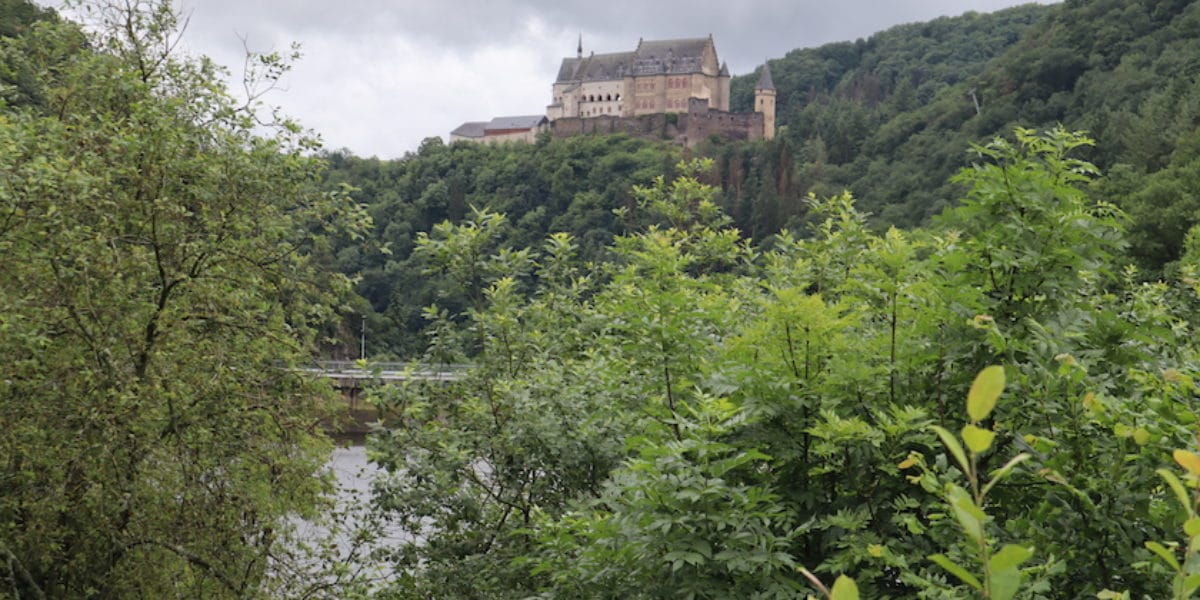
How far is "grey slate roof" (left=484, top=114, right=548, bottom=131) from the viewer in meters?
132

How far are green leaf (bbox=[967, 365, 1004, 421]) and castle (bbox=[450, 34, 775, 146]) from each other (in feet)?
363

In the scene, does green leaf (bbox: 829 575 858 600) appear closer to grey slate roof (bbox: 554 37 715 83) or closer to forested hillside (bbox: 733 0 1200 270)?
forested hillside (bbox: 733 0 1200 270)

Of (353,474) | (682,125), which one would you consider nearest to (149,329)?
(353,474)

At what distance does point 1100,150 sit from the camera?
4956 centimetres

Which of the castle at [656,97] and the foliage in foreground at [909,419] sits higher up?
the castle at [656,97]

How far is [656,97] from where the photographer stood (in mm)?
117250

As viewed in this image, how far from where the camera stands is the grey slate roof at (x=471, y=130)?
138 meters

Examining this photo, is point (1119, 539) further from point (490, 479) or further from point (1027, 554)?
point (490, 479)

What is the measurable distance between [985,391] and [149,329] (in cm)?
923

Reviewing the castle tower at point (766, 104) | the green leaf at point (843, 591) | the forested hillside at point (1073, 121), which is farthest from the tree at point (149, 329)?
the castle tower at point (766, 104)

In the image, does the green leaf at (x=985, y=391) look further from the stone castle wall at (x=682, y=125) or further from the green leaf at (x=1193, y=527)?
the stone castle wall at (x=682, y=125)

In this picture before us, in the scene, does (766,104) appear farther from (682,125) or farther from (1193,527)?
(1193,527)

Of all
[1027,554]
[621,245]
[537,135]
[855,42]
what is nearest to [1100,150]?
[621,245]

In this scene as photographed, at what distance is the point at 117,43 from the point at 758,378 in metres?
7.68
